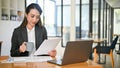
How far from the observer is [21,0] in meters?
7.20

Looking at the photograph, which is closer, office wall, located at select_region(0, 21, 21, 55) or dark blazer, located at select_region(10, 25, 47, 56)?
dark blazer, located at select_region(10, 25, 47, 56)

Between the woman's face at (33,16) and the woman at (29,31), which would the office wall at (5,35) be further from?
the woman's face at (33,16)

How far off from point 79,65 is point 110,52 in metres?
5.24

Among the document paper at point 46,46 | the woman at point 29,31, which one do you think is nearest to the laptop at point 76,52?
the document paper at point 46,46

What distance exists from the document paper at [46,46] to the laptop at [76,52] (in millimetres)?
368

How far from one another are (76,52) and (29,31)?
912 mm

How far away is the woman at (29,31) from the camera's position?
Answer: 2471mm

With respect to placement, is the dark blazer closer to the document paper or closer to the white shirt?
the white shirt

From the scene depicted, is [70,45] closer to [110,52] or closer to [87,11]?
[110,52]

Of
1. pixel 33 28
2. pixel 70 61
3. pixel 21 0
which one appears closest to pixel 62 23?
pixel 21 0

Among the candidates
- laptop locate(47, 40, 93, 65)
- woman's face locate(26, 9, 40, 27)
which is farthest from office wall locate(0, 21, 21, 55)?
laptop locate(47, 40, 93, 65)

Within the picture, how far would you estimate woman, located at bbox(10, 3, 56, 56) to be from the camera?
2.47 meters

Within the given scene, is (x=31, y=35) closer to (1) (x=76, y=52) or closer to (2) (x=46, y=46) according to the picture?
(2) (x=46, y=46)

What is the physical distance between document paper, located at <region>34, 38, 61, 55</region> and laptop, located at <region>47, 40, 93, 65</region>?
1.21 ft
